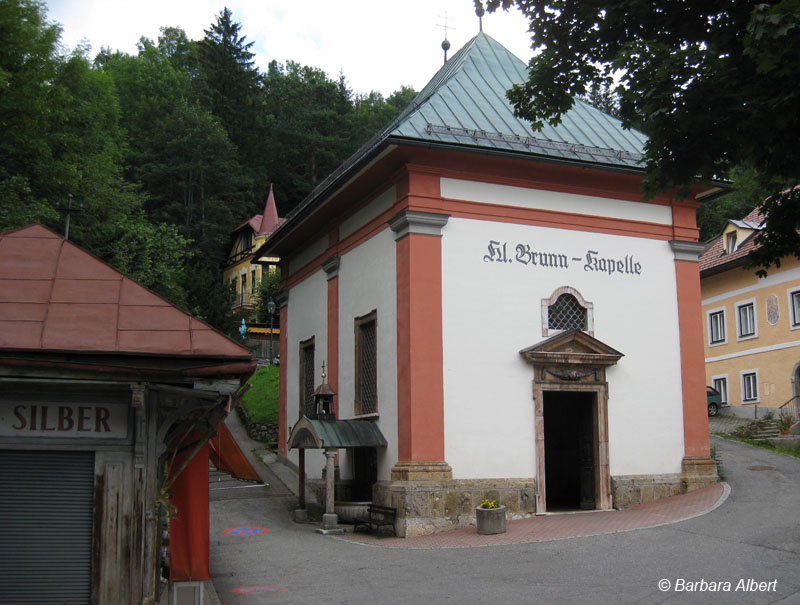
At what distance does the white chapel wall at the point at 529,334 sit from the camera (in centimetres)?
1677

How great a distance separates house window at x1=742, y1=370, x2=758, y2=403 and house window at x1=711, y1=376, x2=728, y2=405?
3.73ft

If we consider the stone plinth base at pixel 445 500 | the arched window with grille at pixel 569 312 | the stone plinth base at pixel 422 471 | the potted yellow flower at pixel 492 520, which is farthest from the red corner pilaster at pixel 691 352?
the stone plinth base at pixel 422 471

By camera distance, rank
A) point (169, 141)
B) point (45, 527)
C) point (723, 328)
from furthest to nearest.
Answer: point (169, 141) → point (723, 328) → point (45, 527)

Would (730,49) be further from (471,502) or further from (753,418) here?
(753,418)

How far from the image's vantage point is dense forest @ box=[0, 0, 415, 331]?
101 feet

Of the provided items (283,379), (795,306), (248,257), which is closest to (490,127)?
(283,379)

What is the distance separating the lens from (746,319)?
3281cm

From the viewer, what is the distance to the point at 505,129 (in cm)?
1855

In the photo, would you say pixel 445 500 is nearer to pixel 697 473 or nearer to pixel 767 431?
pixel 697 473

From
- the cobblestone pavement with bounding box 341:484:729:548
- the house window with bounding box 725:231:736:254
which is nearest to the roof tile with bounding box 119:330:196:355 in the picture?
the cobblestone pavement with bounding box 341:484:729:548

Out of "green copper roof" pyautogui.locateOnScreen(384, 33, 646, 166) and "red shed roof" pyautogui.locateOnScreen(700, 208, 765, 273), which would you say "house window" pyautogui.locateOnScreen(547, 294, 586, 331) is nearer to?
"green copper roof" pyautogui.locateOnScreen(384, 33, 646, 166)

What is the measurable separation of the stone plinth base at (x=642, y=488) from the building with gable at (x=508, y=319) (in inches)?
1.3

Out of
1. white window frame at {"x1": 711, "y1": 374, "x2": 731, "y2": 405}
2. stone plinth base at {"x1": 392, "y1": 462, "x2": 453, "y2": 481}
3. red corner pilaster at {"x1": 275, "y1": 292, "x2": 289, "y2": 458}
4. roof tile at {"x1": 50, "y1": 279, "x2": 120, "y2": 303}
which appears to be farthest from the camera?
white window frame at {"x1": 711, "y1": 374, "x2": 731, "y2": 405}

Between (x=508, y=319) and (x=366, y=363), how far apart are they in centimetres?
345
